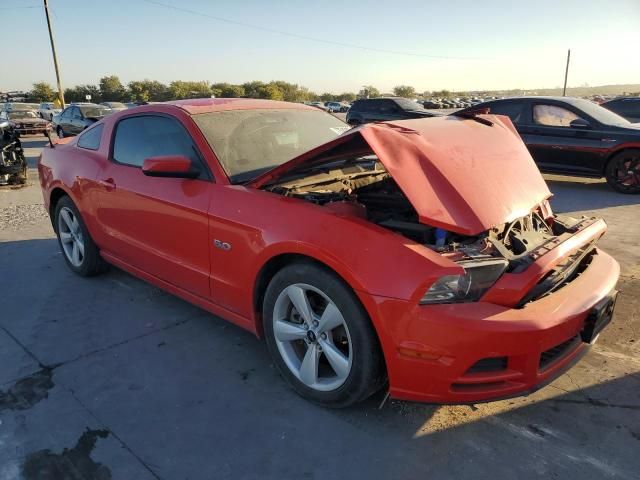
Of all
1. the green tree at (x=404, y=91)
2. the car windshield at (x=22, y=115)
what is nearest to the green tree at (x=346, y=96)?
the green tree at (x=404, y=91)

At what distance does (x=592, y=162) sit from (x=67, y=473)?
8.49 m

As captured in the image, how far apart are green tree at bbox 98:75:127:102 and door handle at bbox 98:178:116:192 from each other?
202ft

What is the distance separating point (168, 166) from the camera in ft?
9.75

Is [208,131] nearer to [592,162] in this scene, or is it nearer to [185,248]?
[185,248]

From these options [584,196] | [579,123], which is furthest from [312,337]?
[579,123]

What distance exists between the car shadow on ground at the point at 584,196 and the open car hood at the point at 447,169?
4044 millimetres

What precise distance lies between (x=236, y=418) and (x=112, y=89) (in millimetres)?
68547

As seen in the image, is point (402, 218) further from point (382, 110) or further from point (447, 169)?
point (382, 110)

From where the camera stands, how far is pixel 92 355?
3.17 metres

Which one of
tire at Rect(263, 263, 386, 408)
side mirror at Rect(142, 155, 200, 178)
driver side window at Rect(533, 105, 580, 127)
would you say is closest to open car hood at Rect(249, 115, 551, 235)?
side mirror at Rect(142, 155, 200, 178)

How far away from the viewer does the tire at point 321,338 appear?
231cm

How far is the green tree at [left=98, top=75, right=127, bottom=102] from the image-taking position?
2361 inches

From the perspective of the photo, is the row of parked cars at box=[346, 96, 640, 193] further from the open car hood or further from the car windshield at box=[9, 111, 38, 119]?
the car windshield at box=[9, 111, 38, 119]

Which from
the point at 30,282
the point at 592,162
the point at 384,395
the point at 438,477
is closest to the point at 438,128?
the point at 384,395
